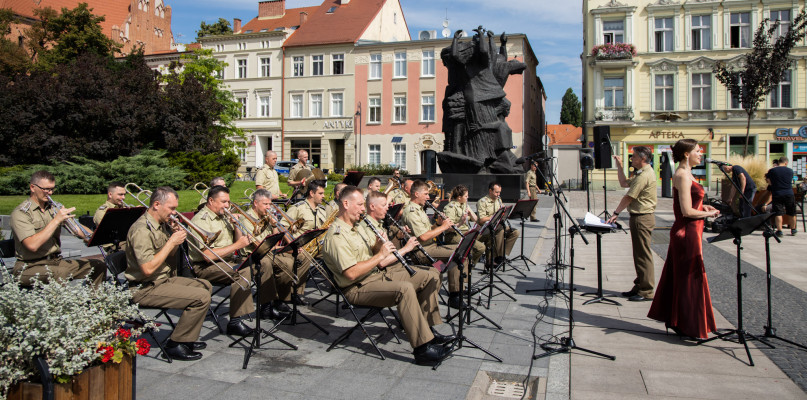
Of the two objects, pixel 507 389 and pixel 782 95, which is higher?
pixel 782 95

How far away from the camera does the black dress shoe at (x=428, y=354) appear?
4.90 metres

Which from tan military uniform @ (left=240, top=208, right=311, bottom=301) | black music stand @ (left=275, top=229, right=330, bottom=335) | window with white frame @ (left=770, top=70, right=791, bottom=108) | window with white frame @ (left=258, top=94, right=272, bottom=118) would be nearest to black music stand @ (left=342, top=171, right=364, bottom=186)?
tan military uniform @ (left=240, top=208, right=311, bottom=301)

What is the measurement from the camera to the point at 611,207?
23156 mm

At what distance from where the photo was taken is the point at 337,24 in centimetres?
4606

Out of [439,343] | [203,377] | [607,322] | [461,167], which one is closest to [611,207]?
[461,167]

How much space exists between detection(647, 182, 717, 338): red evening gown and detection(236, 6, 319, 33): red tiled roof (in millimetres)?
47910

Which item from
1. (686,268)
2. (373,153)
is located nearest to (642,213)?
(686,268)

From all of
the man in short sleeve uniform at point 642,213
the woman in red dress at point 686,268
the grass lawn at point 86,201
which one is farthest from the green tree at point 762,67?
the woman in red dress at point 686,268

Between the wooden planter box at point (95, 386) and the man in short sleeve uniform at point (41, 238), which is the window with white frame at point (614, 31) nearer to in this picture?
the man in short sleeve uniform at point (41, 238)

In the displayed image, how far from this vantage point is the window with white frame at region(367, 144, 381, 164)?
43.6m

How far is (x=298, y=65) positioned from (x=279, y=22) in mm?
7403

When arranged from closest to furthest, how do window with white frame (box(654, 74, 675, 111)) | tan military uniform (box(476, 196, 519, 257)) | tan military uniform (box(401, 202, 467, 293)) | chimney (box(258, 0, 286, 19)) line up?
1. tan military uniform (box(401, 202, 467, 293))
2. tan military uniform (box(476, 196, 519, 257))
3. window with white frame (box(654, 74, 675, 111))
4. chimney (box(258, 0, 286, 19))

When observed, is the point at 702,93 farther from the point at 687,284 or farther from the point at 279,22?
the point at 279,22

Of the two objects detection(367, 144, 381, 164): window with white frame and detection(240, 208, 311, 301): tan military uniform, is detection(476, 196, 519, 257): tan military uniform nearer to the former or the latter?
detection(240, 208, 311, 301): tan military uniform
